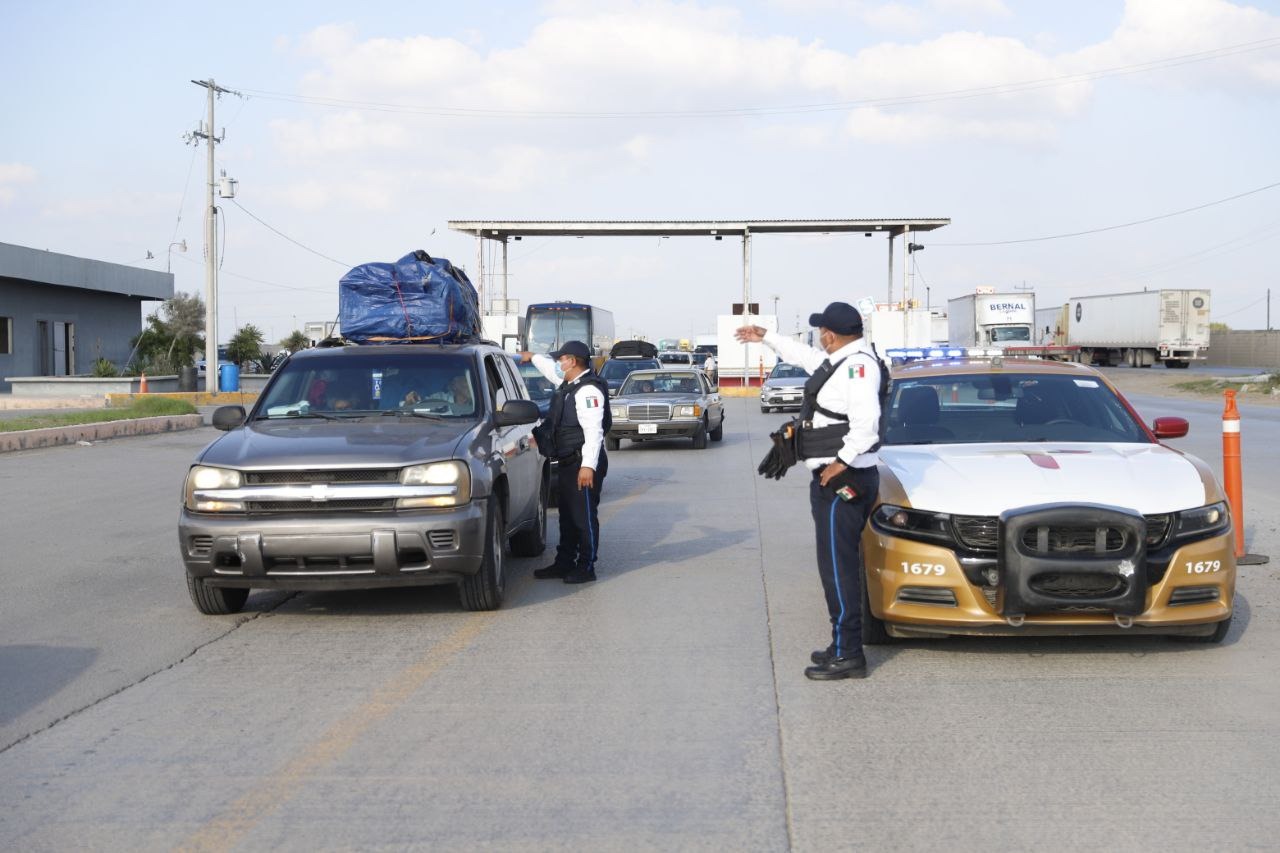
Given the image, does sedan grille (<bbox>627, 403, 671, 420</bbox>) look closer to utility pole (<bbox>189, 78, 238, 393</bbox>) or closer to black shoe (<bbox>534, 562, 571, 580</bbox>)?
black shoe (<bbox>534, 562, 571, 580</bbox>)

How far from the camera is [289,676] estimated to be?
22.7 feet

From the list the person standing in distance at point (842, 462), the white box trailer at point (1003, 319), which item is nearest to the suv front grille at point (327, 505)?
the person standing in distance at point (842, 462)

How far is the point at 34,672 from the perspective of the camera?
7.07 metres

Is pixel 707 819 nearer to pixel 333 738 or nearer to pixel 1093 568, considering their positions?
pixel 333 738

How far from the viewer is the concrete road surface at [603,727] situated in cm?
464

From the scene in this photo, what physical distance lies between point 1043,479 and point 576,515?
3.80 m

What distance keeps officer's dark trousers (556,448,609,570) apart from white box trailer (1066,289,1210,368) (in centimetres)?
6007

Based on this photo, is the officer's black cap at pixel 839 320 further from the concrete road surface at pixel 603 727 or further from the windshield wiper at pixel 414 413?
the windshield wiper at pixel 414 413

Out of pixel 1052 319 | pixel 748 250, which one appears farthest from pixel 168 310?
pixel 1052 319

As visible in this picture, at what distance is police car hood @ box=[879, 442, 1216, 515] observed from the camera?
675cm

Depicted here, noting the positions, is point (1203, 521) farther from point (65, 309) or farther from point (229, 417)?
point (65, 309)

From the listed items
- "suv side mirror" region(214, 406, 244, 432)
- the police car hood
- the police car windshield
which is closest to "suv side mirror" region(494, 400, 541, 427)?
"suv side mirror" region(214, 406, 244, 432)

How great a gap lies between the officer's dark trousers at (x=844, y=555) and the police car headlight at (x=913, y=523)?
0.34 m

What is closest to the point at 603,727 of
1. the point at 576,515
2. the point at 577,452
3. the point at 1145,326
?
the point at 576,515
